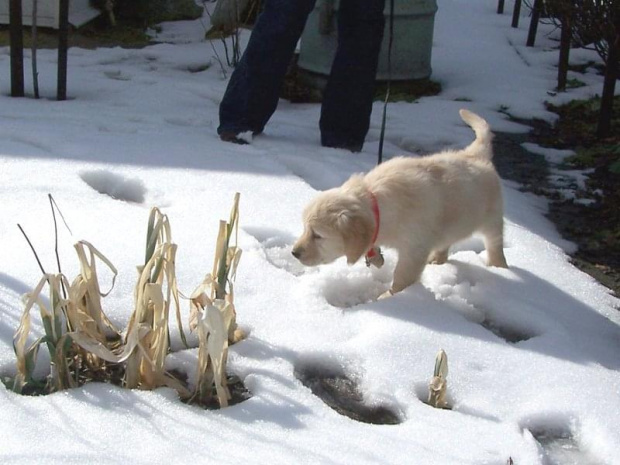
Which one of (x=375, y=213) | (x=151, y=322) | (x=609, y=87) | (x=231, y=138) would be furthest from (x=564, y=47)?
(x=151, y=322)

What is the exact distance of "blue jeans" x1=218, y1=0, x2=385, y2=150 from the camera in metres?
3.89

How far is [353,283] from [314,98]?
9.02ft

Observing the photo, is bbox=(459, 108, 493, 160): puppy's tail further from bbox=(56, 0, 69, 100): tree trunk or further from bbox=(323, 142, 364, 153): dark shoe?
bbox=(56, 0, 69, 100): tree trunk

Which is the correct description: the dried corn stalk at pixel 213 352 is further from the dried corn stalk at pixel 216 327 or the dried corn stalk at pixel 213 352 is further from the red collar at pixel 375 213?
the red collar at pixel 375 213

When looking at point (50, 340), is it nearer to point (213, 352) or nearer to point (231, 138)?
point (213, 352)

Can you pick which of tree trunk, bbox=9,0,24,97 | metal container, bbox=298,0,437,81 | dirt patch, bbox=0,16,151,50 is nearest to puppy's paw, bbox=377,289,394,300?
tree trunk, bbox=9,0,24,97

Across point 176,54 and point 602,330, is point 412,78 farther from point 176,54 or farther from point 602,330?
point 602,330

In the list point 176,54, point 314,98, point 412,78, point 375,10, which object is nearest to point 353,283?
point 375,10

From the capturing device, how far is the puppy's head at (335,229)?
8.02 ft

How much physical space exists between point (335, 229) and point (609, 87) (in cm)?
291

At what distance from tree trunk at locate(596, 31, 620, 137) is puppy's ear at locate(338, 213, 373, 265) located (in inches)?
110

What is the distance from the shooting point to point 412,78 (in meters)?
5.62

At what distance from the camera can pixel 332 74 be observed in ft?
13.3

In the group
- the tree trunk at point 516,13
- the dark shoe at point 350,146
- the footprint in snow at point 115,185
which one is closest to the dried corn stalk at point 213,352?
the footprint in snow at point 115,185
